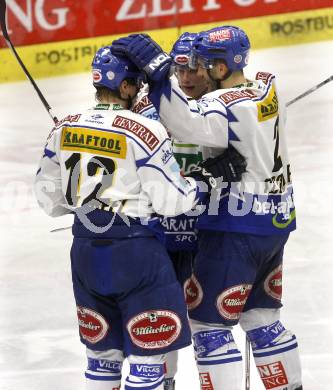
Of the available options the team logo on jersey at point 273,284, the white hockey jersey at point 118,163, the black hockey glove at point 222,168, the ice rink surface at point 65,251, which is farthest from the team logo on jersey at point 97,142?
the ice rink surface at point 65,251

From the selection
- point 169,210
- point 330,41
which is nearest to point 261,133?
point 169,210

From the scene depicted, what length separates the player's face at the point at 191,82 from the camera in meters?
4.98

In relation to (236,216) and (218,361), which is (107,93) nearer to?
(236,216)

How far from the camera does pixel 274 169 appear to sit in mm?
4805

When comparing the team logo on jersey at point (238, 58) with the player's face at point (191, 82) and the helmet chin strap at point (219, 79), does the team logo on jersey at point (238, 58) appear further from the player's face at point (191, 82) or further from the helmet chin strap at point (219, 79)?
the player's face at point (191, 82)

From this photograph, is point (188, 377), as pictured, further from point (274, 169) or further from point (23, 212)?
point (23, 212)

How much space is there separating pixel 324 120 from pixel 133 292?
4720 millimetres

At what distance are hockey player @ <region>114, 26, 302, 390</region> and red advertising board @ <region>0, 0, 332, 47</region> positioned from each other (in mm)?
5424

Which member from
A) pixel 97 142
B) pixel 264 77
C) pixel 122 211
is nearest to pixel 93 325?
pixel 122 211

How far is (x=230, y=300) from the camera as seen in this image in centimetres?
477

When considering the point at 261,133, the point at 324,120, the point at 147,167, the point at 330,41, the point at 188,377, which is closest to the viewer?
→ the point at 147,167

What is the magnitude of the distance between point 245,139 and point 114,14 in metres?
5.86

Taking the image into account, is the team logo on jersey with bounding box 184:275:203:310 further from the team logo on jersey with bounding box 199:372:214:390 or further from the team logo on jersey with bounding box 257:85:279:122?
the team logo on jersey with bounding box 257:85:279:122

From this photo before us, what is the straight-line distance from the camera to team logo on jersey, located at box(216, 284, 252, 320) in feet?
15.6
